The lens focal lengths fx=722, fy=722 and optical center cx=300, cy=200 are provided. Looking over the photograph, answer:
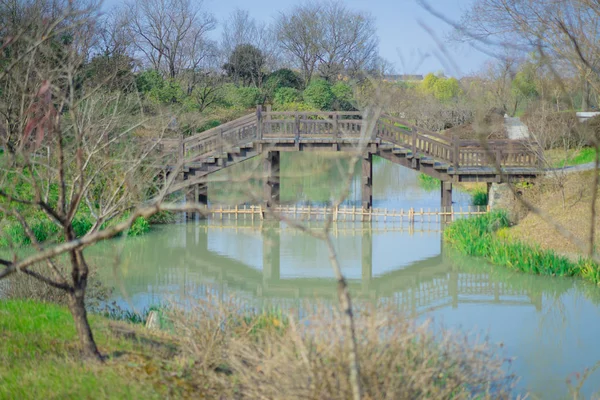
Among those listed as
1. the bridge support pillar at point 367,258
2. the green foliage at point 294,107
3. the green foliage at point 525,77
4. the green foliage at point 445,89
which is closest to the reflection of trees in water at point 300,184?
the green foliage at point 294,107

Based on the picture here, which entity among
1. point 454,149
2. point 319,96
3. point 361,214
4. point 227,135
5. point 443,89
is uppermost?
point 443,89

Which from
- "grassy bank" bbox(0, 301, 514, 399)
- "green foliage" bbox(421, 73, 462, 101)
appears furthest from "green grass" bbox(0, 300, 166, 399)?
"green foliage" bbox(421, 73, 462, 101)

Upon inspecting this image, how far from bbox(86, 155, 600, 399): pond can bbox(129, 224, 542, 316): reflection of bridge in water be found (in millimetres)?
20

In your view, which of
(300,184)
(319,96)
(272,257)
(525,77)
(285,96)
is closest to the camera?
(525,77)

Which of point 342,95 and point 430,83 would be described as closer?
point 342,95

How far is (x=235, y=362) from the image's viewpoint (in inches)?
195

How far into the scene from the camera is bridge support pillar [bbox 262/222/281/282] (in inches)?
563

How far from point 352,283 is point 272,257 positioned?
108 inches

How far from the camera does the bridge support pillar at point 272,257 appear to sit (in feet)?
46.9

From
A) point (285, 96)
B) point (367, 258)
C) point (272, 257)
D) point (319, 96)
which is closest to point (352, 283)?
point (367, 258)

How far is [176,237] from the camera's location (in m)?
17.8

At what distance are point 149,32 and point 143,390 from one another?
34.0m

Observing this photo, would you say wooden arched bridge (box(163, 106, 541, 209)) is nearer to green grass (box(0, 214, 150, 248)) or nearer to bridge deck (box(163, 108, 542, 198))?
bridge deck (box(163, 108, 542, 198))

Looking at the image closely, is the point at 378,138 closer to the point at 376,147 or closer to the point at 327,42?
the point at 376,147
